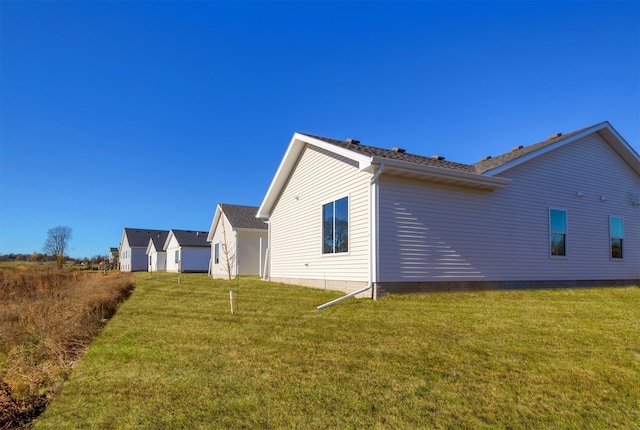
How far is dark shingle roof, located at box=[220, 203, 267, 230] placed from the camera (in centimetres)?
2233

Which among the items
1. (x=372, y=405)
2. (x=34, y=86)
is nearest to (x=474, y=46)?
(x=372, y=405)

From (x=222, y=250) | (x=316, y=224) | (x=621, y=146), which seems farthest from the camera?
(x=222, y=250)

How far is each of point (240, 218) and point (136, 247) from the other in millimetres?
33348

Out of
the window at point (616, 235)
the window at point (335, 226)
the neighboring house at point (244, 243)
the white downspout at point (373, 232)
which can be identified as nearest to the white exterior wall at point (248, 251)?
the neighboring house at point (244, 243)

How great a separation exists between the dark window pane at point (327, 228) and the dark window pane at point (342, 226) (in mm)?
344

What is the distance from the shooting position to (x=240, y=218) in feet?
76.2

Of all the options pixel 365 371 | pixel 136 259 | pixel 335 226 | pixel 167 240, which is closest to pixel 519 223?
pixel 335 226

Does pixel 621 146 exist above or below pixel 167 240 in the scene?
above

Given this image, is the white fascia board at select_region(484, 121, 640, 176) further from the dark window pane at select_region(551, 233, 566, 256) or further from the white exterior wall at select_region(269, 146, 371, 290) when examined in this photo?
the white exterior wall at select_region(269, 146, 371, 290)

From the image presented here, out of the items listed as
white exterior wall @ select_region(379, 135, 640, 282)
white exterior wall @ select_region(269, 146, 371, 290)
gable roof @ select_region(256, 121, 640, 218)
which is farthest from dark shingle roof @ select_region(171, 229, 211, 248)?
white exterior wall @ select_region(379, 135, 640, 282)

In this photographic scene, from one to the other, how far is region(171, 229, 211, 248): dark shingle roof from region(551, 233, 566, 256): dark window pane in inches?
1178

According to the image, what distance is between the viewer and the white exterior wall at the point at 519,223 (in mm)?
9562

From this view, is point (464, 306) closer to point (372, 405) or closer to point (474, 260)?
point (474, 260)

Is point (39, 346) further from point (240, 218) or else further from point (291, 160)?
point (240, 218)
